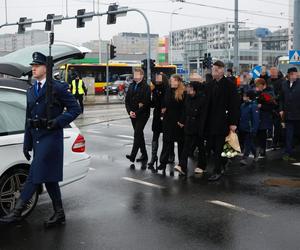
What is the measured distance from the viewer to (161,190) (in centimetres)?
741

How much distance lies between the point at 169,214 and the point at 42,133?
1868 mm

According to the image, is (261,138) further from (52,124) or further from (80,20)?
(80,20)

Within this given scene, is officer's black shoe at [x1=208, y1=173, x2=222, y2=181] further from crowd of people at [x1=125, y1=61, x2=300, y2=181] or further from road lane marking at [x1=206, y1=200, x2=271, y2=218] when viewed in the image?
road lane marking at [x1=206, y1=200, x2=271, y2=218]

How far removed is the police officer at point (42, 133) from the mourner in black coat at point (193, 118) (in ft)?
10.3

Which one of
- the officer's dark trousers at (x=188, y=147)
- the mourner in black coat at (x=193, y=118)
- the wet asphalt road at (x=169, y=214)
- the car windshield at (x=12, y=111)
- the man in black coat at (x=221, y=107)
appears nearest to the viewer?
the wet asphalt road at (x=169, y=214)

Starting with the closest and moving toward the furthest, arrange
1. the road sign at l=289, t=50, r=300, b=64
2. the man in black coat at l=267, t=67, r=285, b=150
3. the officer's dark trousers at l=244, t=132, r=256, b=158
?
the officer's dark trousers at l=244, t=132, r=256, b=158
the man in black coat at l=267, t=67, r=285, b=150
the road sign at l=289, t=50, r=300, b=64

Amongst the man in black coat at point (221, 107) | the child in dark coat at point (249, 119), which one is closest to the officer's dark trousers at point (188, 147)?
the man in black coat at point (221, 107)

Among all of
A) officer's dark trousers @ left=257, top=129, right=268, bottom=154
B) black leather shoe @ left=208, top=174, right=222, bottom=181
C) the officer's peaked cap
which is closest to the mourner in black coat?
black leather shoe @ left=208, top=174, right=222, bottom=181

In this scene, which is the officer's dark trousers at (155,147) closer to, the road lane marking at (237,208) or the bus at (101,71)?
the road lane marking at (237,208)

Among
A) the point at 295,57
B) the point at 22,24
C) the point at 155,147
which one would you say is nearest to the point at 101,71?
the point at 22,24

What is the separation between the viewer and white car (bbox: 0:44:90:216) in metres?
5.64

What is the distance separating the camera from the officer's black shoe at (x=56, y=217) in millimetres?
5577

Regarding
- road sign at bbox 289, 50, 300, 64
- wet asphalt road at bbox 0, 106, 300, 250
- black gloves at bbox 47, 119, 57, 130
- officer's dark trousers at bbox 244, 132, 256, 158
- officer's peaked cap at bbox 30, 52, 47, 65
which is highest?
road sign at bbox 289, 50, 300, 64

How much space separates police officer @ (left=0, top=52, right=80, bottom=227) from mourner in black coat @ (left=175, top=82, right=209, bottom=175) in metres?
3.15
